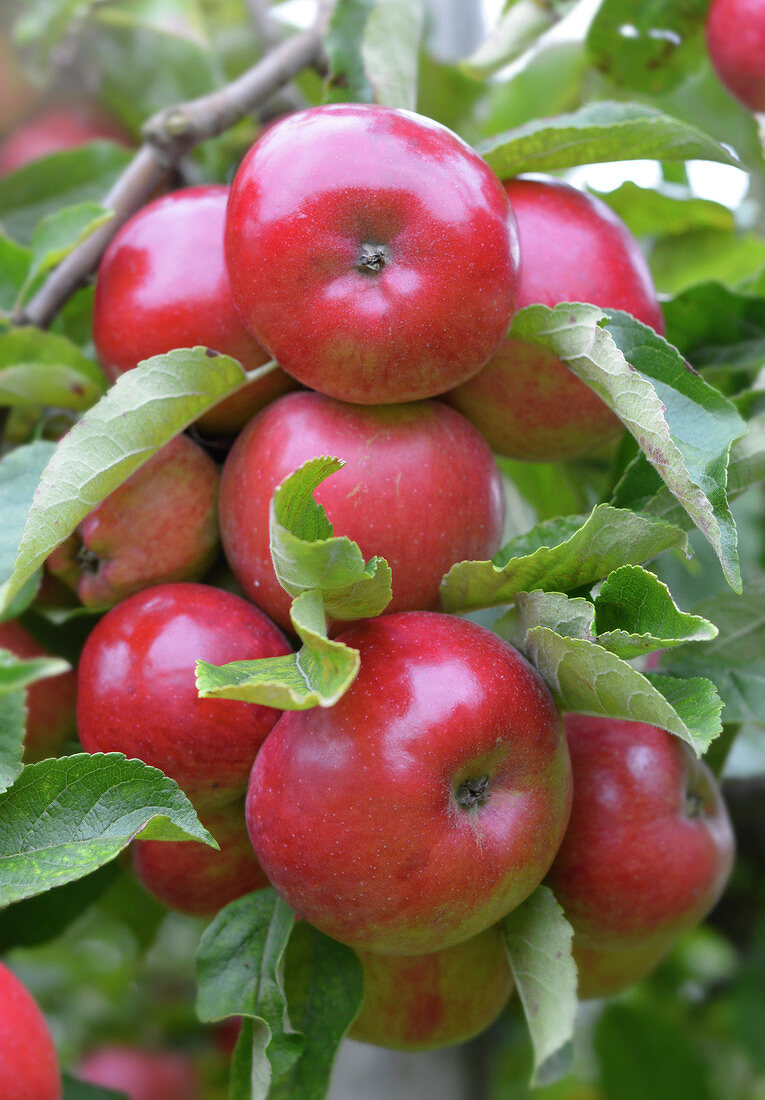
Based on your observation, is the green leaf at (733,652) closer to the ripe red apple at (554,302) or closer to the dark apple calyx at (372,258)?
the ripe red apple at (554,302)

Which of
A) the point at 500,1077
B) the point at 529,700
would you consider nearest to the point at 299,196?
the point at 529,700

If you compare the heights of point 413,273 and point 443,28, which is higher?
point 413,273

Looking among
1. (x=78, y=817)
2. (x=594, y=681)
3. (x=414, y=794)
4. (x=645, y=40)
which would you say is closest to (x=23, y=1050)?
(x=78, y=817)

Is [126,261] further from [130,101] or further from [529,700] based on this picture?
[130,101]

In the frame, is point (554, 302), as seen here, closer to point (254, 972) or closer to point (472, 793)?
point (472, 793)

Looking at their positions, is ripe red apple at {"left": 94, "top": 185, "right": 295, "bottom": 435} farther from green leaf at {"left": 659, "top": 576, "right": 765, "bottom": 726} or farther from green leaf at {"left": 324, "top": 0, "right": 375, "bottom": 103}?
green leaf at {"left": 659, "top": 576, "right": 765, "bottom": 726}
